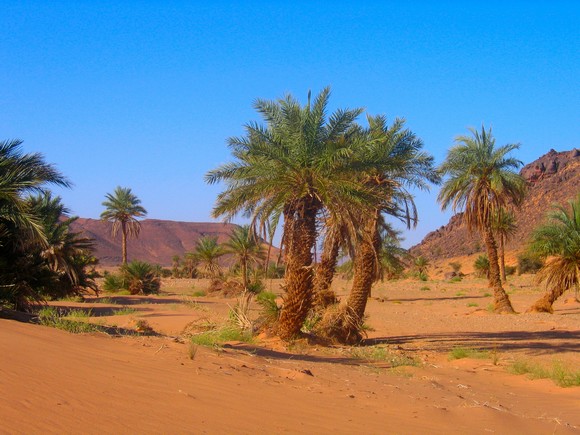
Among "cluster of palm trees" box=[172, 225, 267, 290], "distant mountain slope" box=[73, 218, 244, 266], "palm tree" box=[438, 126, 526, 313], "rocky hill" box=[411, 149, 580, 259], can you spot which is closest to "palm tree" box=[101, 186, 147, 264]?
"cluster of palm trees" box=[172, 225, 267, 290]

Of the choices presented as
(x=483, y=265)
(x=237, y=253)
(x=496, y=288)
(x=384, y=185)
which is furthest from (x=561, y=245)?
(x=483, y=265)

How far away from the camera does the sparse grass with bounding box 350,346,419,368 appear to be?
1391 centimetres

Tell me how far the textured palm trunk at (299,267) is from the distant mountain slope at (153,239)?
105309mm

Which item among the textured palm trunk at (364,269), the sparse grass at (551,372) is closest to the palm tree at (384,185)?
the textured palm trunk at (364,269)

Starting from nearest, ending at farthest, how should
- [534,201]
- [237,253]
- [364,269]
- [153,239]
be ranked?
[364,269] < [237,253] < [534,201] < [153,239]

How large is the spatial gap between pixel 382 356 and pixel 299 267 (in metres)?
3.10

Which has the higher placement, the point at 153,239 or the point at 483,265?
→ the point at 153,239

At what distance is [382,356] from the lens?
1476cm

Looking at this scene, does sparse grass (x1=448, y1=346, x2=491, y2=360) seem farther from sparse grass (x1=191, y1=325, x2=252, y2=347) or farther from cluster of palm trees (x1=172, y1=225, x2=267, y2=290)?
cluster of palm trees (x1=172, y1=225, x2=267, y2=290)

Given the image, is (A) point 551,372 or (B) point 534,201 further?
Answer: (B) point 534,201

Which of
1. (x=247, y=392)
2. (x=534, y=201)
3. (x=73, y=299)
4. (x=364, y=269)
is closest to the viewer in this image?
(x=247, y=392)

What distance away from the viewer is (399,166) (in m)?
17.6

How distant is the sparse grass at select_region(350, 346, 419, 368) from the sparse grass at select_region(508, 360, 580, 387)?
2.20 m

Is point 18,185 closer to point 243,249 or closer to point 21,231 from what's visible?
point 21,231
